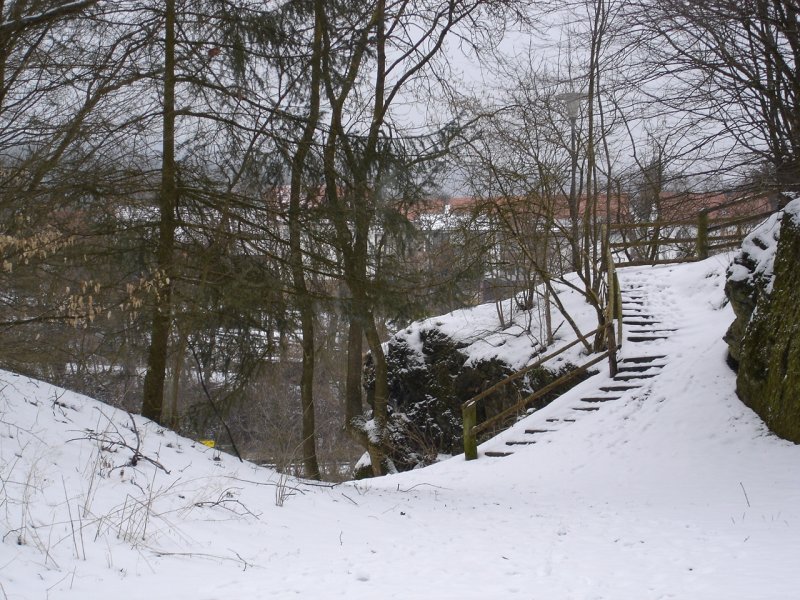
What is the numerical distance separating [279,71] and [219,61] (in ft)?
3.10

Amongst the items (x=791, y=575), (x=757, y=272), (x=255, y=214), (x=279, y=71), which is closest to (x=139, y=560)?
(x=791, y=575)

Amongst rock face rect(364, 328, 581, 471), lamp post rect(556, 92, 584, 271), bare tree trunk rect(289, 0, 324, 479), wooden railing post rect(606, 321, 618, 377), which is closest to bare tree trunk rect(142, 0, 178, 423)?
bare tree trunk rect(289, 0, 324, 479)

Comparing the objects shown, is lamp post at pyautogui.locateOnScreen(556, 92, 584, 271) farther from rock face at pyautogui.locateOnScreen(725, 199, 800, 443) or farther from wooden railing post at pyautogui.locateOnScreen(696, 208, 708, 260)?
rock face at pyautogui.locateOnScreen(725, 199, 800, 443)

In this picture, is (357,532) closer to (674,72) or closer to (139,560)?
(139,560)

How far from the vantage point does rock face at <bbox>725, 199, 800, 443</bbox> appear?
7.75 metres

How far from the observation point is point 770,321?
8.35 m

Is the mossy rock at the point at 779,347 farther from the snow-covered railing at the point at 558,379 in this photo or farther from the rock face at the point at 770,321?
the snow-covered railing at the point at 558,379

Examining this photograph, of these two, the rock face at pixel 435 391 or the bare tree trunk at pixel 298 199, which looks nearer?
the bare tree trunk at pixel 298 199

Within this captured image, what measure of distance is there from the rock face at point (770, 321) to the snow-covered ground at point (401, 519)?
35cm

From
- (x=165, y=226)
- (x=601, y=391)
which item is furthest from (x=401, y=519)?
(x=601, y=391)

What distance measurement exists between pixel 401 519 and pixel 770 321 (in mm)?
5327

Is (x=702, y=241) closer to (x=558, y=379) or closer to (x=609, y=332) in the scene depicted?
(x=609, y=332)

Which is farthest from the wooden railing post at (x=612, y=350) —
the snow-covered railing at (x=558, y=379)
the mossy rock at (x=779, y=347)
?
the mossy rock at (x=779, y=347)

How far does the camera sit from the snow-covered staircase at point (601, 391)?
36.1ft
